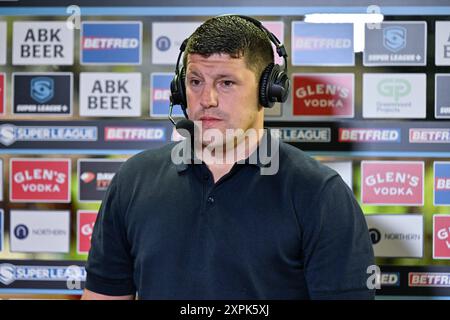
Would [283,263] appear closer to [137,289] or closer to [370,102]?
[137,289]

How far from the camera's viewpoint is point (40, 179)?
5.43 ft

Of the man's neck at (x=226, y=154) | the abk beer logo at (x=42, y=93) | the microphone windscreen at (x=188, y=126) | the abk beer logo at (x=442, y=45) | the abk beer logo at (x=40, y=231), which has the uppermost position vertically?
the abk beer logo at (x=442, y=45)

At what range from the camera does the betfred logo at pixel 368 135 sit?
158 cm

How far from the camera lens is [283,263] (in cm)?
101

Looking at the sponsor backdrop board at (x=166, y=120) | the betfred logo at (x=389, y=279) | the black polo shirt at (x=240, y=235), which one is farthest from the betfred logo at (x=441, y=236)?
the black polo shirt at (x=240, y=235)

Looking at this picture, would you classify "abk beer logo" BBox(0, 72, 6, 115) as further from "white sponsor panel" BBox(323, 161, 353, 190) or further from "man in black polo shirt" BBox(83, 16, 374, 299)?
"white sponsor panel" BBox(323, 161, 353, 190)

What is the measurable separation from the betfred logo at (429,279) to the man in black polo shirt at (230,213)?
0.59 meters

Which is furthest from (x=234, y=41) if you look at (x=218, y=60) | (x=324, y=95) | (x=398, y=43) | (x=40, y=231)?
(x=40, y=231)

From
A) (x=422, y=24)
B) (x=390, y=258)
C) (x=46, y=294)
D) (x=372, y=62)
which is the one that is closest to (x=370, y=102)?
(x=372, y=62)

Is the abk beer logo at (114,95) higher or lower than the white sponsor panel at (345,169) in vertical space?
higher

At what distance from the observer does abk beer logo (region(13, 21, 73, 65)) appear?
164 cm

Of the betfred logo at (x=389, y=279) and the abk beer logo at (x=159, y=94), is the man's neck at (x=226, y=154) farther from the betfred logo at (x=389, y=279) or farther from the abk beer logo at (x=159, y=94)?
the betfred logo at (x=389, y=279)

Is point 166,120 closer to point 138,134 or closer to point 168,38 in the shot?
point 138,134

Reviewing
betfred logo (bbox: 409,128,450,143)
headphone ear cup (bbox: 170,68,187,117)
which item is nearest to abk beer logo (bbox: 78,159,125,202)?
headphone ear cup (bbox: 170,68,187,117)
